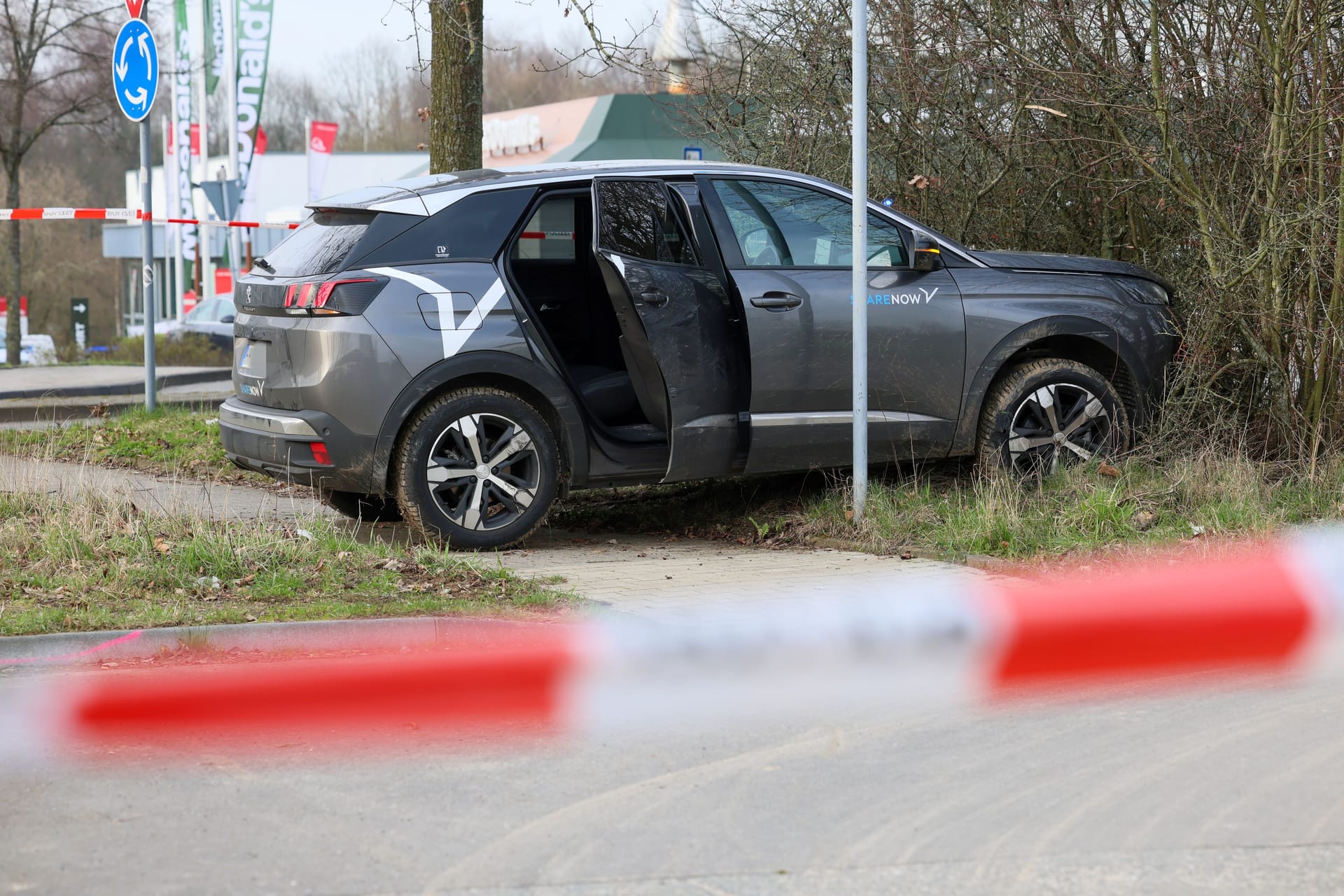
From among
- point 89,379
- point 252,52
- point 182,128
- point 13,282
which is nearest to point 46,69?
point 13,282

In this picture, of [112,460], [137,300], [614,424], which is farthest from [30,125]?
[137,300]

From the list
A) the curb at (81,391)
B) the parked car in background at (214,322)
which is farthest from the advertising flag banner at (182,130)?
the curb at (81,391)

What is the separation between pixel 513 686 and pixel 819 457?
2993 millimetres

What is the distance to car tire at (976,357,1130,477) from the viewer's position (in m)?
8.37

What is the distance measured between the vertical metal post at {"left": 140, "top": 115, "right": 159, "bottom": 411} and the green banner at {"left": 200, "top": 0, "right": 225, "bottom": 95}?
63.3 feet

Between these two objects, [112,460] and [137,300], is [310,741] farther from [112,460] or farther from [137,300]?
[137,300]

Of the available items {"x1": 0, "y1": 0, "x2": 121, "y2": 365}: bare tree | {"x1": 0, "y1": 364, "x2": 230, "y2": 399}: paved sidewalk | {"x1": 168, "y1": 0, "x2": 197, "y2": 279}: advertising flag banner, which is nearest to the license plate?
{"x1": 0, "y1": 364, "x2": 230, "y2": 399}: paved sidewalk

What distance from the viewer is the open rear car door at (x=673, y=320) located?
7648 mm

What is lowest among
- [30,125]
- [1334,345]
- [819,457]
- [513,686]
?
[513,686]

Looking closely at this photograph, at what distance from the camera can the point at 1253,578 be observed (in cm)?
707

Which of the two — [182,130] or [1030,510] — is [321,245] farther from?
[182,130]

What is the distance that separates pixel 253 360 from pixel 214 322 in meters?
19.1

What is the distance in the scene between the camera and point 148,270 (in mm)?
12148

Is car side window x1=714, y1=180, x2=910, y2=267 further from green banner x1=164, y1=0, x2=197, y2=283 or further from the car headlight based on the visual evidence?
green banner x1=164, y1=0, x2=197, y2=283
